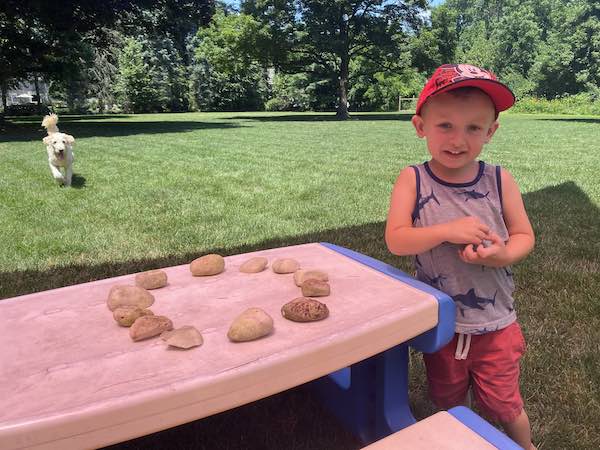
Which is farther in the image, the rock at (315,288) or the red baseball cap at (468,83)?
the rock at (315,288)

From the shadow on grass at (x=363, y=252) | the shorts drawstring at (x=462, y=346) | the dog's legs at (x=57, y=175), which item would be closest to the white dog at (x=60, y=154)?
the dog's legs at (x=57, y=175)

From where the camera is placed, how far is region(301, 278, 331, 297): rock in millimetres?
1648

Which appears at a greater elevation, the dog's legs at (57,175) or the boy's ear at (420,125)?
the boy's ear at (420,125)

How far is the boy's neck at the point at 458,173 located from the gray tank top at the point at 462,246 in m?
0.01

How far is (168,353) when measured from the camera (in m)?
1.32

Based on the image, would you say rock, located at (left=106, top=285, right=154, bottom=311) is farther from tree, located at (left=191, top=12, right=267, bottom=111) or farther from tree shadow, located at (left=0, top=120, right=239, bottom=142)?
tree, located at (left=191, top=12, right=267, bottom=111)

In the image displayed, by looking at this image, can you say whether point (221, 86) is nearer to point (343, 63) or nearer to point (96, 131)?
point (343, 63)

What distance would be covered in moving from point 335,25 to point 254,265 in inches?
1109

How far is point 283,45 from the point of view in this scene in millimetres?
27031

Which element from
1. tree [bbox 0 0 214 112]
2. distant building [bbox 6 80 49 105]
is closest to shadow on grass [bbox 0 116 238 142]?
tree [bbox 0 0 214 112]

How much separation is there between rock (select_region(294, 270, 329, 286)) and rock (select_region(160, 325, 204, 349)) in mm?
481

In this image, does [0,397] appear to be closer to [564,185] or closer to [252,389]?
[252,389]

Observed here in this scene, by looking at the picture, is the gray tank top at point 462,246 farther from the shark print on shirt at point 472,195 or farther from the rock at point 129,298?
the rock at point 129,298

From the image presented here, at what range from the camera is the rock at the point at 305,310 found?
4.84 feet
